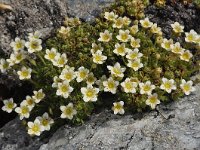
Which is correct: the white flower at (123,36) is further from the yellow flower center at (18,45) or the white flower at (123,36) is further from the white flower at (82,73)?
the yellow flower center at (18,45)

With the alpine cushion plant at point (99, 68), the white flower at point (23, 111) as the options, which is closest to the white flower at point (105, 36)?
the alpine cushion plant at point (99, 68)

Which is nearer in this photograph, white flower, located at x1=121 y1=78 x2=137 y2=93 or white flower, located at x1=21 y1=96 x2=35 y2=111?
white flower, located at x1=121 y1=78 x2=137 y2=93

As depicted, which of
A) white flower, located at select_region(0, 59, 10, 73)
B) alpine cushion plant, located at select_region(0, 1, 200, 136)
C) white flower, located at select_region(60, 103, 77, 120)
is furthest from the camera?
white flower, located at select_region(0, 59, 10, 73)

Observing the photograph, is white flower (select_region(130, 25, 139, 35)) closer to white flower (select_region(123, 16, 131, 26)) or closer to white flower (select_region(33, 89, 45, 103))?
white flower (select_region(123, 16, 131, 26))

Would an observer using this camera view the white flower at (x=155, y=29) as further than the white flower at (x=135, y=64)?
Yes

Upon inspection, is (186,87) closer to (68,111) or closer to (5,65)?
(68,111)

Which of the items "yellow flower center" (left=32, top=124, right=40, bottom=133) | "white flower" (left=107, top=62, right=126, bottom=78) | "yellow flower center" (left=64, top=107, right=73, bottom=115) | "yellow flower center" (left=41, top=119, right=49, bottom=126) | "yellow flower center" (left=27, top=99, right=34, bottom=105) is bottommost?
"yellow flower center" (left=32, top=124, right=40, bottom=133)

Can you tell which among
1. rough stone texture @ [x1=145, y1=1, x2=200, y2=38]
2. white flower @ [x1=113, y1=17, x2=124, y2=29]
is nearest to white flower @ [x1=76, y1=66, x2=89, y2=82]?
white flower @ [x1=113, y1=17, x2=124, y2=29]

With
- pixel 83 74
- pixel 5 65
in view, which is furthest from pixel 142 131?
pixel 5 65

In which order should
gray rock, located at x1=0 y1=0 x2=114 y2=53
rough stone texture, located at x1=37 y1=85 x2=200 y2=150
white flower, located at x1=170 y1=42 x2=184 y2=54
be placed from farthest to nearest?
1. gray rock, located at x1=0 y1=0 x2=114 y2=53
2. white flower, located at x1=170 y1=42 x2=184 y2=54
3. rough stone texture, located at x1=37 y1=85 x2=200 y2=150
